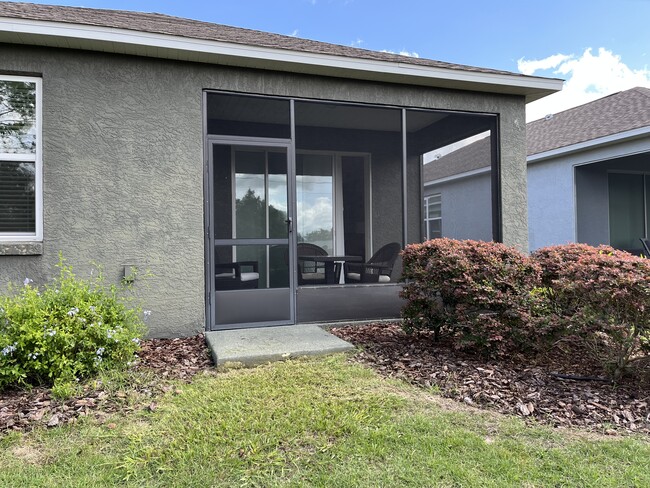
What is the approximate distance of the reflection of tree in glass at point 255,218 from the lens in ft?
16.5

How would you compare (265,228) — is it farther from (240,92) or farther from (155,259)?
(240,92)

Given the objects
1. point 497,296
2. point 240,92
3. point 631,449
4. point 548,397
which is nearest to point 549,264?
point 497,296

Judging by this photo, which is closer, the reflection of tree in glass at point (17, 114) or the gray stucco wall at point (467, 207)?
the reflection of tree in glass at point (17, 114)

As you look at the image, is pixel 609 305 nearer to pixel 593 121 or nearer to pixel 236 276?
pixel 236 276

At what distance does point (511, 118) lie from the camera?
605 cm

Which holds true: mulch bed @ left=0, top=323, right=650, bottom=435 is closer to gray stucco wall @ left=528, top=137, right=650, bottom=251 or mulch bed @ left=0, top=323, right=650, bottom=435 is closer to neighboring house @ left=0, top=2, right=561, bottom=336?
neighboring house @ left=0, top=2, right=561, bottom=336

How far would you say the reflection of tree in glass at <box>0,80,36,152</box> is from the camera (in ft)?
14.5

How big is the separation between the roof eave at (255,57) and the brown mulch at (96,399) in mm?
3162

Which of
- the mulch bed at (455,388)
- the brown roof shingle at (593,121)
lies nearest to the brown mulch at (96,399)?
the mulch bed at (455,388)

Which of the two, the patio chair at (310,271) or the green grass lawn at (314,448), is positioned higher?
the patio chair at (310,271)

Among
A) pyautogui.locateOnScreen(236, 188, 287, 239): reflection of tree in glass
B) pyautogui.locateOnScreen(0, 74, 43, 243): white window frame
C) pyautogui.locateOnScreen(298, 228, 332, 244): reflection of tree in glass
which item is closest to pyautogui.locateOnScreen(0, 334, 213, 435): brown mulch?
pyautogui.locateOnScreen(236, 188, 287, 239): reflection of tree in glass

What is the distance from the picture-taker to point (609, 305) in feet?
11.1

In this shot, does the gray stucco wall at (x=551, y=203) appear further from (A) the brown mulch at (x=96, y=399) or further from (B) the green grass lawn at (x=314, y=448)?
(A) the brown mulch at (x=96, y=399)

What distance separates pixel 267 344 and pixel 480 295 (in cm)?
205
